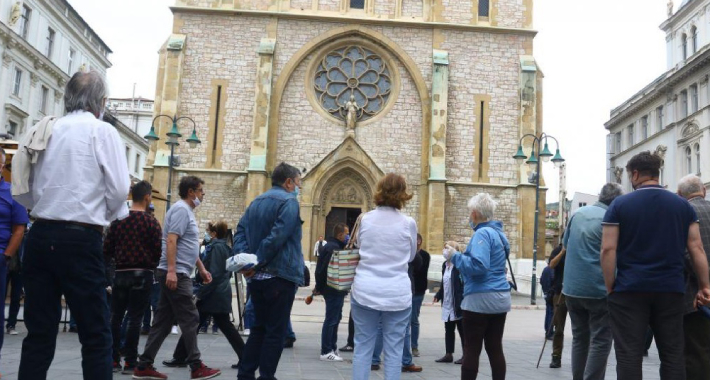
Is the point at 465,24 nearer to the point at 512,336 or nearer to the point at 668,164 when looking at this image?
the point at 512,336

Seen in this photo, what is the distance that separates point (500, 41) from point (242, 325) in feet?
61.3

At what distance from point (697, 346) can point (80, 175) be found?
4.91 meters

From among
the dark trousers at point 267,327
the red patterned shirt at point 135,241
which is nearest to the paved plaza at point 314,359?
the red patterned shirt at point 135,241

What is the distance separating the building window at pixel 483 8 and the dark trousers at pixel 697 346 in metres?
22.5

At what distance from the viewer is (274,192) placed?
5.35 meters

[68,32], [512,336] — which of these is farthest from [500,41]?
[68,32]

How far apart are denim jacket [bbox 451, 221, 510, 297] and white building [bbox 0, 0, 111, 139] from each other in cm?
2755

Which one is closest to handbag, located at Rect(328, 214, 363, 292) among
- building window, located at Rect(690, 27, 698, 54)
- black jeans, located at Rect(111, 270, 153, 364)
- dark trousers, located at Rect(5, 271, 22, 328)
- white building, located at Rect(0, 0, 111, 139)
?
black jeans, located at Rect(111, 270, 153, 364)

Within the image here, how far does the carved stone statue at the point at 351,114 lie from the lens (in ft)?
79.9

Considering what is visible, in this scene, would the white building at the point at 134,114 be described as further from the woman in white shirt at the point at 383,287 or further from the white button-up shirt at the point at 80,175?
the white button-up shirt at the point at 80,175

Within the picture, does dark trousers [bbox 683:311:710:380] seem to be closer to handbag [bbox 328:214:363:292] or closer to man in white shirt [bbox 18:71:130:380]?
handbag [bbox 328:214:363:292]

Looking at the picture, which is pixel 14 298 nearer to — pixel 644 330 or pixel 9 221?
pixel 9 221

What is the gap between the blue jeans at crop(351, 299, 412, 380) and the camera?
4629 mm

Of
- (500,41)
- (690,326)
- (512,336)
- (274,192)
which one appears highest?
(500,41)
